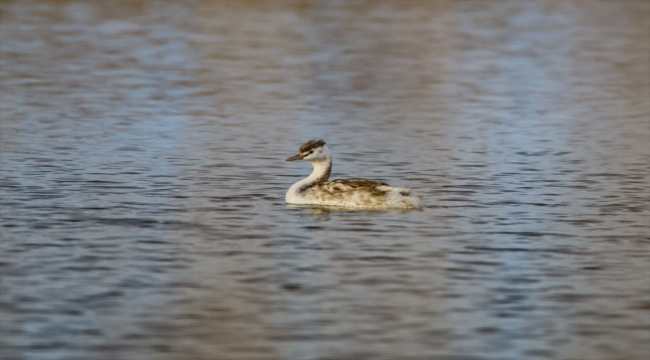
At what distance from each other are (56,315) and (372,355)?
230 cm

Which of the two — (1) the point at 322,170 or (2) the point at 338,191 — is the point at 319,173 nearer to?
(1) the point at 322,170

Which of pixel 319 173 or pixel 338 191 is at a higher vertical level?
pixel 319 173

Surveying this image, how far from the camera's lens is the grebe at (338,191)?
14.0m

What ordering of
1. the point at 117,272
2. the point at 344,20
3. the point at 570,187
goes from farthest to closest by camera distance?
the point at 344,20
the point at 570,187
the point at 117,272

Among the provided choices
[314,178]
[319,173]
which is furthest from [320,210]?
[319,173]

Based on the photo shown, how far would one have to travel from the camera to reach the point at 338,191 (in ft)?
46.9

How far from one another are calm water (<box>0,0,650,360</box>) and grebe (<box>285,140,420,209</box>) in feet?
0.76

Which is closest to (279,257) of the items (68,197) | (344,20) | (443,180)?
(68,197)

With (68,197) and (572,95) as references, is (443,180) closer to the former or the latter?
(68,197)

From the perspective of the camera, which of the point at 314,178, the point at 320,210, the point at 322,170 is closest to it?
the point at 320,210

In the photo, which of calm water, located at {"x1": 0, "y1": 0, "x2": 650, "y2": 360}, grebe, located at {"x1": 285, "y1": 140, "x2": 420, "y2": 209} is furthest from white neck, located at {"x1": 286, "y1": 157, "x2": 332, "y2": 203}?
calm water, located at {"x1": 0, "y1": 0, "x2": 650, "y2": 360}

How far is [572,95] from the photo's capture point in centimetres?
2592

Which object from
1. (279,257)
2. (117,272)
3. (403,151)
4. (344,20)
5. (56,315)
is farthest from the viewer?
(344,20)

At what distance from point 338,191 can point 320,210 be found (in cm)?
28
